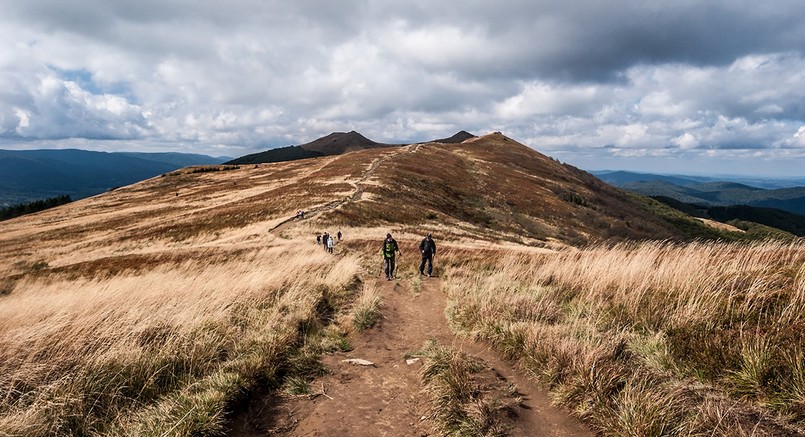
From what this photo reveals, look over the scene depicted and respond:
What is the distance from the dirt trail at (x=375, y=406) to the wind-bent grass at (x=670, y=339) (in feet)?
1.07

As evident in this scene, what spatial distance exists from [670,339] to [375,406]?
13.7 feet

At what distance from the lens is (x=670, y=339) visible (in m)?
5.55

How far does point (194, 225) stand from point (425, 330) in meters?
46.8

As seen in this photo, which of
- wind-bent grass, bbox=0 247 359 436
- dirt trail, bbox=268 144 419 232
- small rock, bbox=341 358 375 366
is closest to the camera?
wind-bent grass, bbox=0 247 359 436

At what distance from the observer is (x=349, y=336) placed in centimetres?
832

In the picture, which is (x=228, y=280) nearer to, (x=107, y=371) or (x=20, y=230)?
(x=107, y=371)

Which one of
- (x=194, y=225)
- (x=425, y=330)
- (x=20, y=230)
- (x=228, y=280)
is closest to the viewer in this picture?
(x=425, y=330)

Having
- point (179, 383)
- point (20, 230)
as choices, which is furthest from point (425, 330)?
point (20, 230)

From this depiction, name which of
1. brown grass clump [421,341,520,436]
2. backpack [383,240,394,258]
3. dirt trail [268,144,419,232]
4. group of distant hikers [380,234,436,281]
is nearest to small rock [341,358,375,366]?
brown grass clump [421,341,520,436]

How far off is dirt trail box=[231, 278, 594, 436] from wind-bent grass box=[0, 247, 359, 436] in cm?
57

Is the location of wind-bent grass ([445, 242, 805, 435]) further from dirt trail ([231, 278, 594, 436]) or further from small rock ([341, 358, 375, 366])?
small rock ([341, 358, 375, 366])

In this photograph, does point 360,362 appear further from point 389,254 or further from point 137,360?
point 389,254

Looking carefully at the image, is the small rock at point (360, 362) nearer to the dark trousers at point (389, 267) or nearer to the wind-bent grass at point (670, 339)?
the wind-bent grass at point (670, 339)

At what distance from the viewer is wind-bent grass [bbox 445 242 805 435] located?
13.1ft
